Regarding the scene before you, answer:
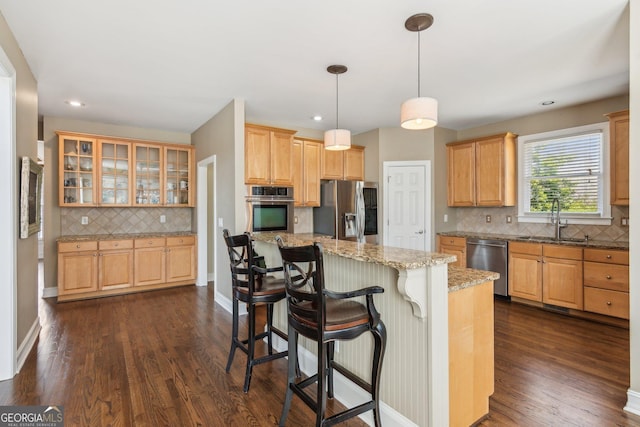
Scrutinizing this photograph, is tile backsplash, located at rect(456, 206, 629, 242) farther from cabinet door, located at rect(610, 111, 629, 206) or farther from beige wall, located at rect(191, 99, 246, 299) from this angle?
beige wall, located at rect(191, 99, 246, 299)

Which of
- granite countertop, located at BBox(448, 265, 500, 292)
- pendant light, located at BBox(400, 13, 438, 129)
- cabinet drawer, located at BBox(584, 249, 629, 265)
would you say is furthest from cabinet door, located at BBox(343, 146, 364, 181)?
granite countertop, located at BBox(448, 265, 500, 292)

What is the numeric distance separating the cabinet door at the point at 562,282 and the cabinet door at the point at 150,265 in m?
5.43

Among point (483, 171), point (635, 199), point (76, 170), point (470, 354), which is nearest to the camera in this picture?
point (470, 354)

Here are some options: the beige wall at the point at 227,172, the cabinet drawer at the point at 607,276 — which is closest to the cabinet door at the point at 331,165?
the beige wall at the point at 227,172

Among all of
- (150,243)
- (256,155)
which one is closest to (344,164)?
(256,155)

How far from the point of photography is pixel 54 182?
4.81 meters

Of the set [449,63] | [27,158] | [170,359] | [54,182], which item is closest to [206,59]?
[27,158]

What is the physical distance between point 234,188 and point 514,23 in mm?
3114

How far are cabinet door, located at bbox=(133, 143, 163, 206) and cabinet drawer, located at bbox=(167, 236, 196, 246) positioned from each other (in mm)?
658

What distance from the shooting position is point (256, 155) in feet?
14.3

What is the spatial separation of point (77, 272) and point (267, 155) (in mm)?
3121

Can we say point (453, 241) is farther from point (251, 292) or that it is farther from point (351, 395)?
point (251, 292)

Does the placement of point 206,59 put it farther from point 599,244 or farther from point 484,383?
point 599,244

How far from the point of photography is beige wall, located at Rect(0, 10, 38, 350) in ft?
8.47
